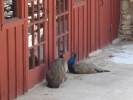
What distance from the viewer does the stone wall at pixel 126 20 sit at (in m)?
11.1

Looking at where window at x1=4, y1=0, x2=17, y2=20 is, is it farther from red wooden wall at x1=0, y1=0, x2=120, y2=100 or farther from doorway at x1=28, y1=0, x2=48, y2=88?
doorway at x1=28, y1=0, x2=48, y2=88

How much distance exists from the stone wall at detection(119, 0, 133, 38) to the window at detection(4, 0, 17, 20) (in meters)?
5.37

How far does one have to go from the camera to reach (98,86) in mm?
6957

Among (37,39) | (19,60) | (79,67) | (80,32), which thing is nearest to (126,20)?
(80,32)

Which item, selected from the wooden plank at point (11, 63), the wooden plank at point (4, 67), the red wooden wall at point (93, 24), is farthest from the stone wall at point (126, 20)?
the wooden plank at point (4, 67)

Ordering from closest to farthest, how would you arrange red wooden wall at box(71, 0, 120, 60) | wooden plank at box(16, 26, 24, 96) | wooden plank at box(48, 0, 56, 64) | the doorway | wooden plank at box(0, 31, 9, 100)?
wooden plank at box(0, 31, 9, 100)
wooden plank at box(16, 26, 24, 96)
the doorway
wooden plank at box(48, 0, 56, 64)
red wooden wall at box(71, 0, 120, 60)

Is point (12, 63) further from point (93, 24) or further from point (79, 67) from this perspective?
point (93, 24)

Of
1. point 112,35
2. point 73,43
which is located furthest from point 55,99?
point 112,35

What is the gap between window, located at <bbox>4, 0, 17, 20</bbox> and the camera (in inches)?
236

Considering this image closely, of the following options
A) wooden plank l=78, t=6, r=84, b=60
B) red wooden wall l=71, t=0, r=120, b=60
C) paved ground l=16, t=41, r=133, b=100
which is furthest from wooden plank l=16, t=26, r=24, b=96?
wooden plank l=78, t=6, r=84, b=60

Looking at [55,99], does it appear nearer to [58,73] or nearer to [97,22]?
[58,73]

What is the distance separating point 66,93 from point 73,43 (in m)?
1.99

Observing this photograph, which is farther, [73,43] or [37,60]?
[73,43]

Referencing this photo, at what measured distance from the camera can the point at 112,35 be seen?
10781 millimetres
